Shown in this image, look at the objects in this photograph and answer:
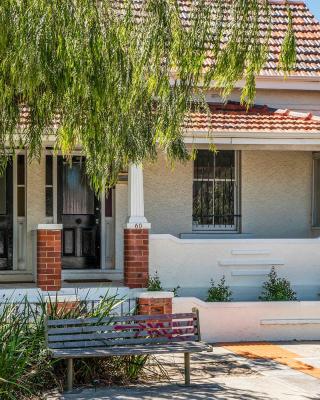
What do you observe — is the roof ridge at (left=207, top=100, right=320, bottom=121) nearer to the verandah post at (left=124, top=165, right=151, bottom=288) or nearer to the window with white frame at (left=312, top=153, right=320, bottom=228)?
the window with white frame at (left=312, top=153, right=320, bottom=228)

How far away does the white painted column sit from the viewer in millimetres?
14211

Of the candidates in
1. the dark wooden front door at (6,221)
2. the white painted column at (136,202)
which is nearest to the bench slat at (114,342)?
the white painted column at (136,202)

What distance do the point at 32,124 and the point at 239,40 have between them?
8.09ft

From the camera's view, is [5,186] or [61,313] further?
[5,186]

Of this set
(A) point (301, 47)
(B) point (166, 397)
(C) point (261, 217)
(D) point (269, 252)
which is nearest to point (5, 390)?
(B) point (166, 397)

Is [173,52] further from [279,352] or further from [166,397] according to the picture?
[279,352]

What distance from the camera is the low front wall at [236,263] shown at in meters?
14.6

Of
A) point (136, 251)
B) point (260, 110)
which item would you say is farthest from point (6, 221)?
point (260, 110)

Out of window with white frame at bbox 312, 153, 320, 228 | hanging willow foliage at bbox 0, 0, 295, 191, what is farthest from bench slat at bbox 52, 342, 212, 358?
window with white frame at bbox 312, 153, 320, 228

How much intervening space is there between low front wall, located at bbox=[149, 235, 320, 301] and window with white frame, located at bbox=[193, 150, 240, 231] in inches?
67.7

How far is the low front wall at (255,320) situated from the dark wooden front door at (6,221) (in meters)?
3.71

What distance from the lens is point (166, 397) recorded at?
32.1 feet

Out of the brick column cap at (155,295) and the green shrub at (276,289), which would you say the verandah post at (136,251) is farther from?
the green shrub at (276,289)

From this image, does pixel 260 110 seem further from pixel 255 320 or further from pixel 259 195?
pixel 255 320
